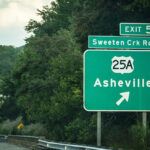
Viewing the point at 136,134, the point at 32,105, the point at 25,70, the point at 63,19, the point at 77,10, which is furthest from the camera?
the point at 63,19

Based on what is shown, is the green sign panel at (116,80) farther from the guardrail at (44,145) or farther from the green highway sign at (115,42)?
the guardrail at (44,145)

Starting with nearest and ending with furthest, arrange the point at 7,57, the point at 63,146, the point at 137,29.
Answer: the point at 137,29 → the point at 63,146 → the point at 7,57

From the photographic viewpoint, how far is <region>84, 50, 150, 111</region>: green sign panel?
43.5 feet

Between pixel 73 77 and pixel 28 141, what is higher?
pixel 73 77

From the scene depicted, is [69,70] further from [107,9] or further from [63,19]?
[63,19]

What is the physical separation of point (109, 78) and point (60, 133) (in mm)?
12832

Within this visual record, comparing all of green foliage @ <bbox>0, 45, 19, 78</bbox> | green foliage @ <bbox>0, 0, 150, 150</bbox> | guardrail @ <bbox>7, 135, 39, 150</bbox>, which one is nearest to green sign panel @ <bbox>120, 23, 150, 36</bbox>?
green foliage @ <bbox>0, 0, 150, 150</bbox>

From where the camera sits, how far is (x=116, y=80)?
1337 centimetres

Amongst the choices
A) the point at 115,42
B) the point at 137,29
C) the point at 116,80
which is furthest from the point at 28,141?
the point at 137,29

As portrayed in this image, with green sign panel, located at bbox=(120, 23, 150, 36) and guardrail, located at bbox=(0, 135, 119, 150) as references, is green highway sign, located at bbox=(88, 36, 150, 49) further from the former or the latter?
guardrail, located at bbox=(0, 135, 119, 150)

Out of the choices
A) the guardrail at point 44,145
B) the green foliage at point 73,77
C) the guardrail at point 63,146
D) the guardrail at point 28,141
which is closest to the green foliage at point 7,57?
the green foliage at point 73,77

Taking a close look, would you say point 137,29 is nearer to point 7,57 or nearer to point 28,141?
point 28,141

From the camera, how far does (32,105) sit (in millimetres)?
33656

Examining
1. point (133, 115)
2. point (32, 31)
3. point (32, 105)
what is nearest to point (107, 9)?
point (133, 115)
